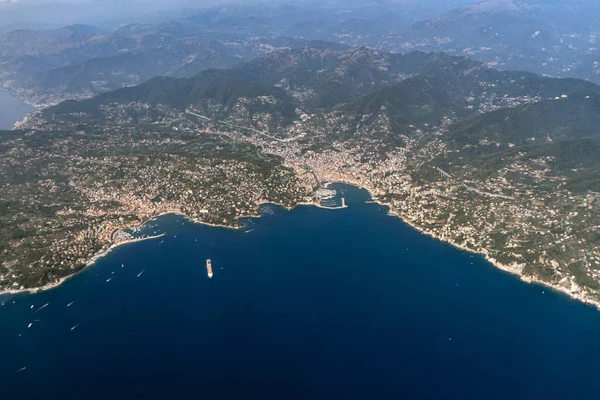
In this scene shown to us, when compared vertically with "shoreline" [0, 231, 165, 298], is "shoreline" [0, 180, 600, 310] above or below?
below

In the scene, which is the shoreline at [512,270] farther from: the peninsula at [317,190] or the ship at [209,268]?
the ship at [209,268]

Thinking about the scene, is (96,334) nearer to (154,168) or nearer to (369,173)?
(154,168)

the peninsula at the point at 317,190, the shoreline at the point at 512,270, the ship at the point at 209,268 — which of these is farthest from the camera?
the peninsula at the point at 317,190

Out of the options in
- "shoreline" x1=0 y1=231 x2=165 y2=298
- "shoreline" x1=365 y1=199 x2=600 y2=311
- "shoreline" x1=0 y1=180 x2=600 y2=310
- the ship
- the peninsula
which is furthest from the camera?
the peninsula

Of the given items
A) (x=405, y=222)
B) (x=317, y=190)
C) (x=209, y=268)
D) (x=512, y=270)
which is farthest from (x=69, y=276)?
(x=512, y=270)

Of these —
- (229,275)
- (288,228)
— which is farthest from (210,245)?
(288,228)

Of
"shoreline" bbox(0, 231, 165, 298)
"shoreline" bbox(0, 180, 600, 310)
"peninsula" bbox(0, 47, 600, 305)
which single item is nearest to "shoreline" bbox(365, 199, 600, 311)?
"shoreline" bbox(0, 180, 600, 310)

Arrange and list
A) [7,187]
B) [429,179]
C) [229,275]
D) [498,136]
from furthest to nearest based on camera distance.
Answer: [498,136] → [429,179] → [7,187] → [229,275]

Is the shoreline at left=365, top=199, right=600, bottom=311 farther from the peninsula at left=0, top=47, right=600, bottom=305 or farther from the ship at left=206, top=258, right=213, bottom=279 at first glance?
the ship at left=206, top=258, right=213, bottom=279

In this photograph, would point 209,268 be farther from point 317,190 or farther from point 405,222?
point 405,222

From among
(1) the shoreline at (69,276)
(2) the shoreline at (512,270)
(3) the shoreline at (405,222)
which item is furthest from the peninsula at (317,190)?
(1) the shoreline at (69,276)

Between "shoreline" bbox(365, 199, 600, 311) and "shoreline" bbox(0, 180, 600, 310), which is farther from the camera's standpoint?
"shoreline" bbox(0, 180, 600, 310)
